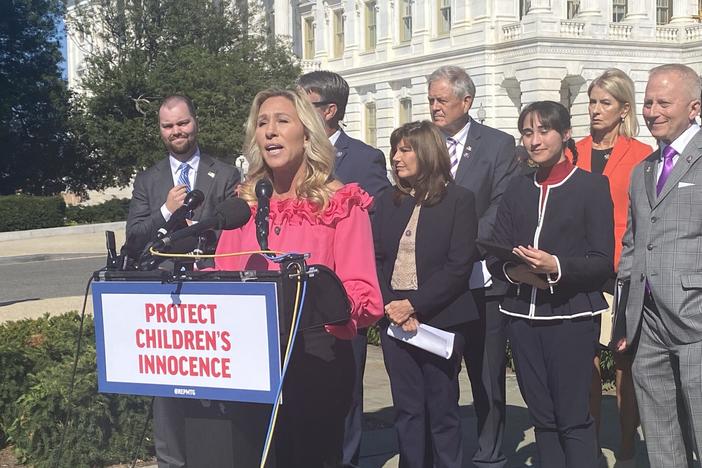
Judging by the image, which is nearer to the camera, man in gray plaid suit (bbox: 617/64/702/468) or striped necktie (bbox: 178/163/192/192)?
man in gray plaid suit (bbox: 617/64/702/468)

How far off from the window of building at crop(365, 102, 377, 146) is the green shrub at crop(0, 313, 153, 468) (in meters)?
52.8

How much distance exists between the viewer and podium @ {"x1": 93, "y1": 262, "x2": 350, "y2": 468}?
3434 millimetres

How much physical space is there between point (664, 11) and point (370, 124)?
16.8 meters

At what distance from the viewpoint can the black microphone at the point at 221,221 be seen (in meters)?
3.58

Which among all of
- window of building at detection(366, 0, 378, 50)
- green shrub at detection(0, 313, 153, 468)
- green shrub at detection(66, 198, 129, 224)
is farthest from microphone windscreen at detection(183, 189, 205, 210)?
window of building at detection(366, 0, 378, 50)

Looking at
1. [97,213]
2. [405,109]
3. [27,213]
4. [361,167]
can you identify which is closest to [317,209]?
[361,167]

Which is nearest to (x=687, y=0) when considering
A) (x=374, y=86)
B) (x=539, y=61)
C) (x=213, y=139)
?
(x=539, y=61)

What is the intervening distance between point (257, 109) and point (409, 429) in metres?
2.18

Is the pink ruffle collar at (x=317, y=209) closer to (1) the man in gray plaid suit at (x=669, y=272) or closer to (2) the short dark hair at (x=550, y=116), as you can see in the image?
(1) the man in gray plaid suit at (x=669, y=272)

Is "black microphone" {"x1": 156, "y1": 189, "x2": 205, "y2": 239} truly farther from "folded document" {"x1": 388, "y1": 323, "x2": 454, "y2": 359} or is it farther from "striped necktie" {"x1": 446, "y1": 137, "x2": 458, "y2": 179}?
"striped necktie" {"x1": 446, "y1": 137, "x2": 458, "y2": 179}

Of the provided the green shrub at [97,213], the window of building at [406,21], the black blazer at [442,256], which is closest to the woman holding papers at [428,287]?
the black blazer at [442,256]

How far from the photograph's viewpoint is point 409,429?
563 centimetres

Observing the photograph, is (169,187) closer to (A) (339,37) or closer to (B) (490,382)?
(B) (490,382)

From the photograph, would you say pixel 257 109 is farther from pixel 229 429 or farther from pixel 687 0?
pixel 687 0
